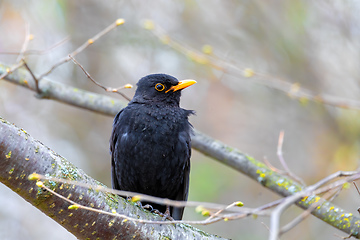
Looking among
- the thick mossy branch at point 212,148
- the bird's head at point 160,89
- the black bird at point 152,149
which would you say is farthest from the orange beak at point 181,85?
the thick mossy branch at point 212,148

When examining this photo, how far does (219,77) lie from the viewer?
7.70 m

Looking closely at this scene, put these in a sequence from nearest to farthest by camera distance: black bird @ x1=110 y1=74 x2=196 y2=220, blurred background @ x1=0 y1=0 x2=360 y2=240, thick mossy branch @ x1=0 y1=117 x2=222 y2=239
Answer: thick mossy branch @ x1=0 y1=117 x2=222 y2=239 → black bird @ x1=110 y1=74 x2=196 y2=220 → blurred background @ x1=0 y1=0 x2=360 y2=240

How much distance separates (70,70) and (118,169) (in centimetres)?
377

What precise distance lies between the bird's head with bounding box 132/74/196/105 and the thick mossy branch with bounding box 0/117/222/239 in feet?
5.89

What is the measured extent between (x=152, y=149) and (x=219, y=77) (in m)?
3.87

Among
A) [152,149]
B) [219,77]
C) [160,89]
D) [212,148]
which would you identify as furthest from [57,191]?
[219,77]

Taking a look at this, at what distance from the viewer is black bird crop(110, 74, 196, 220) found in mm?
4086

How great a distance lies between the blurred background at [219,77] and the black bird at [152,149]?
8.06 feet

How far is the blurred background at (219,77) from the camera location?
6609 millimetres

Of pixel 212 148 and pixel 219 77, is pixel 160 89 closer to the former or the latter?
pixel 212 148

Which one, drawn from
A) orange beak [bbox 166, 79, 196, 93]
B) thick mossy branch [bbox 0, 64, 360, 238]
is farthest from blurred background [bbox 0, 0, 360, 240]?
thick mossy branch [bbox 0, 64, 360, 238]

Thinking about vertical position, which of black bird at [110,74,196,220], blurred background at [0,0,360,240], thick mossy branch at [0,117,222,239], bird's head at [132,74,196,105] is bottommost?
thick mossy branch at [0,117,222,239]

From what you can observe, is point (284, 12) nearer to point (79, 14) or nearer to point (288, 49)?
point (288, 49)

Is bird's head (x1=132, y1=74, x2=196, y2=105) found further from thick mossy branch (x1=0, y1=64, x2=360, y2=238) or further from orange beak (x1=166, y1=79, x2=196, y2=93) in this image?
thick mossy branch (x1=0, y1=64, x2=360, y2=238)
